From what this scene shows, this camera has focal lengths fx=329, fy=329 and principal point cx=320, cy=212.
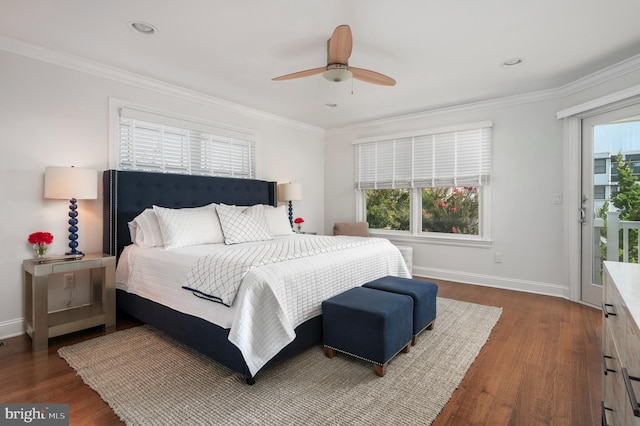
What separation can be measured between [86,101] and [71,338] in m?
2.13

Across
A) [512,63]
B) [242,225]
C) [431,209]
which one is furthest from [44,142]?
[431,209]

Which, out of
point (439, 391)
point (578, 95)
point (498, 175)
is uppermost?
point (578, 95)

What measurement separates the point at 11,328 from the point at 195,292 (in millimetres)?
1813

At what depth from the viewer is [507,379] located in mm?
2080

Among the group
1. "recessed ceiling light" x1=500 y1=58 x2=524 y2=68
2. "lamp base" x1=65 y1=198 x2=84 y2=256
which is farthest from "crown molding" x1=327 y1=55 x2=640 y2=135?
"lamp base" x1=65 y1=198 x2=84 y2=256

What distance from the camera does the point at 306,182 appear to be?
560 centimetres

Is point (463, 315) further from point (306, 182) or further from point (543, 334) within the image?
point (306, 182)

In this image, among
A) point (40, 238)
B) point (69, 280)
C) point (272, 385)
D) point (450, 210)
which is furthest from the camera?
point (450, 210)

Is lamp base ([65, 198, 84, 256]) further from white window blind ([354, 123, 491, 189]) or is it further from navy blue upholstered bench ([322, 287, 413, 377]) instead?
white window blind ([354, 123, 491, 189])

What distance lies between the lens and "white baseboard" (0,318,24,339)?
2.68 m

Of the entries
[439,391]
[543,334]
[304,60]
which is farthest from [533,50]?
[439,391]

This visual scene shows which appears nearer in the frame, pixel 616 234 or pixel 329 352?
pixel 329 352

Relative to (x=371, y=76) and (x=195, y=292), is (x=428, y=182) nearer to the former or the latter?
(x=371, y=76)

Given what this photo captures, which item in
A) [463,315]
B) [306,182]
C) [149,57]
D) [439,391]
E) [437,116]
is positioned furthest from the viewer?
[306,182]
